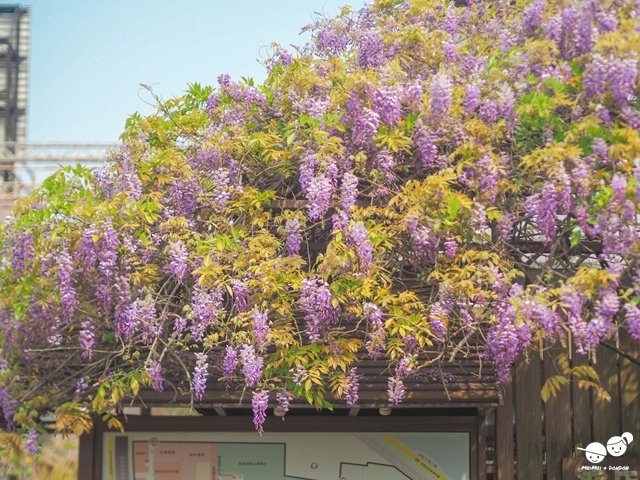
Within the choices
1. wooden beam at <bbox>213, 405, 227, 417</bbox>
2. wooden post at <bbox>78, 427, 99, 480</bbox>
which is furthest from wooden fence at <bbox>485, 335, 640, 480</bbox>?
wooden post at <bbox>78, 427, 99, 480</bbox>

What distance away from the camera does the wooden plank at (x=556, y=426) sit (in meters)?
9.87

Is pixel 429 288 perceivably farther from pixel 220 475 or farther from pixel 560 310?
pixel 220 475

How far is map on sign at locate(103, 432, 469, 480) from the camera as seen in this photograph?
941 cm

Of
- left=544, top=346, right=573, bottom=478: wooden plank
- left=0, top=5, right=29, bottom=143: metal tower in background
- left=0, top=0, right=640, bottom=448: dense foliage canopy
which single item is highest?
left=0, top=5, right=29, bottom=143: metal tower in background

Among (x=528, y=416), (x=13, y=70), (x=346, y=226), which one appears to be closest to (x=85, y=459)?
(x=346, y=226)

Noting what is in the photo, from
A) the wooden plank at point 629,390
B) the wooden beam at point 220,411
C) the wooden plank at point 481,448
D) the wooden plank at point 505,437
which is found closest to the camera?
the wooden beam at point 220,411

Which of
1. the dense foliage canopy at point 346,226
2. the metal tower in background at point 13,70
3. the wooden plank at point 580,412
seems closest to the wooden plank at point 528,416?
the wooden plank at point 580,412

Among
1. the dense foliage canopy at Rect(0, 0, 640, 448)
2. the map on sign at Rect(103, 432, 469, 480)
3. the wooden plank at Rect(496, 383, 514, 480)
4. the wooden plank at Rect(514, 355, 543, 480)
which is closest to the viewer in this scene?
the dense foliage canopy at Rect(0, 0, 640, 448)

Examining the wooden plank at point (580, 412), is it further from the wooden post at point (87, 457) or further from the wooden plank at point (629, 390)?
the wooden post at point (87, 457)

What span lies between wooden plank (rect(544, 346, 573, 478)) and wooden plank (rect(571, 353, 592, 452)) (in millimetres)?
46

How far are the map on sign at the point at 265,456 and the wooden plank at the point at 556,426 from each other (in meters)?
1.21

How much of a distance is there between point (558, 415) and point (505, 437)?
20.3 inches

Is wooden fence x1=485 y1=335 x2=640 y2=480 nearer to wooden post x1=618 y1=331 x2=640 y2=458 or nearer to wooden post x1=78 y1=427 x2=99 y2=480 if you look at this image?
wooden post x1=618 y1=331 x2=640 y2=458

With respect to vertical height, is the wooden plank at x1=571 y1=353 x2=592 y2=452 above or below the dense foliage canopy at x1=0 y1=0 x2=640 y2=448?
below
